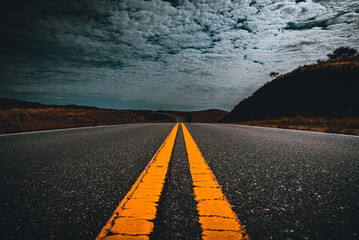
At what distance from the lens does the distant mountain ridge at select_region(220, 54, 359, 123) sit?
14.6 m

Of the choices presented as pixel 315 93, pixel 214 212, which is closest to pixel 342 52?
pixel 315 93

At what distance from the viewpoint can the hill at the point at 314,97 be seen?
13.6m

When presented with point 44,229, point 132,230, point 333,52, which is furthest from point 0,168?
point 333,52

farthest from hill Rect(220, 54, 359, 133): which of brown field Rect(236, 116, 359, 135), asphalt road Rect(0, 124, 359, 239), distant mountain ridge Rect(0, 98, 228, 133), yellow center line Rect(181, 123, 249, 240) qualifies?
distant mountain ridge Rect(0, 98, 228, 133)

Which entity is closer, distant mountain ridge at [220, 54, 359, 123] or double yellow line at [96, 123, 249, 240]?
double yellow line at [96, 123, 249, 240]

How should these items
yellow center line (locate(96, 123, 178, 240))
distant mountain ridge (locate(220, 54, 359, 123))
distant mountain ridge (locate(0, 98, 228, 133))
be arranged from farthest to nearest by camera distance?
distant mountain ridge (locate(220, 54, 359, 123))
distant mountain ridge (locate(0, 98, 228, 133))
yellow center line (locate(96, 123, 178, 240))

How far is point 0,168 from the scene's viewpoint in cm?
188

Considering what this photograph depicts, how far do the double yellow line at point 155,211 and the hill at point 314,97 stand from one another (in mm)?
13076

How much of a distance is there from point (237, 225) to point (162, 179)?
2.63 ft

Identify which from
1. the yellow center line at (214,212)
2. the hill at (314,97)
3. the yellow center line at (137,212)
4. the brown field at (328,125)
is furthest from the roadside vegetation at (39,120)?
the hill at (314,97)

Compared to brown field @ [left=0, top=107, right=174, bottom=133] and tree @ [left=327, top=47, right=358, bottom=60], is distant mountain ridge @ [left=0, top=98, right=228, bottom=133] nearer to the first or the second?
brown field @ [left=0, top=107, right=174, bottom=133]

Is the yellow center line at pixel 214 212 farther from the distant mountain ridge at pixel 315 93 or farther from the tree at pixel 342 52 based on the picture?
the tree at pixel 342 52

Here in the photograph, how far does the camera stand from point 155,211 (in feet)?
3.25

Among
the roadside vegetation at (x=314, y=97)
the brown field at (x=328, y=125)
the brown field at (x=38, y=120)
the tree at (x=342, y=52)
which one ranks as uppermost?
the tree at (x=342, y=52)
